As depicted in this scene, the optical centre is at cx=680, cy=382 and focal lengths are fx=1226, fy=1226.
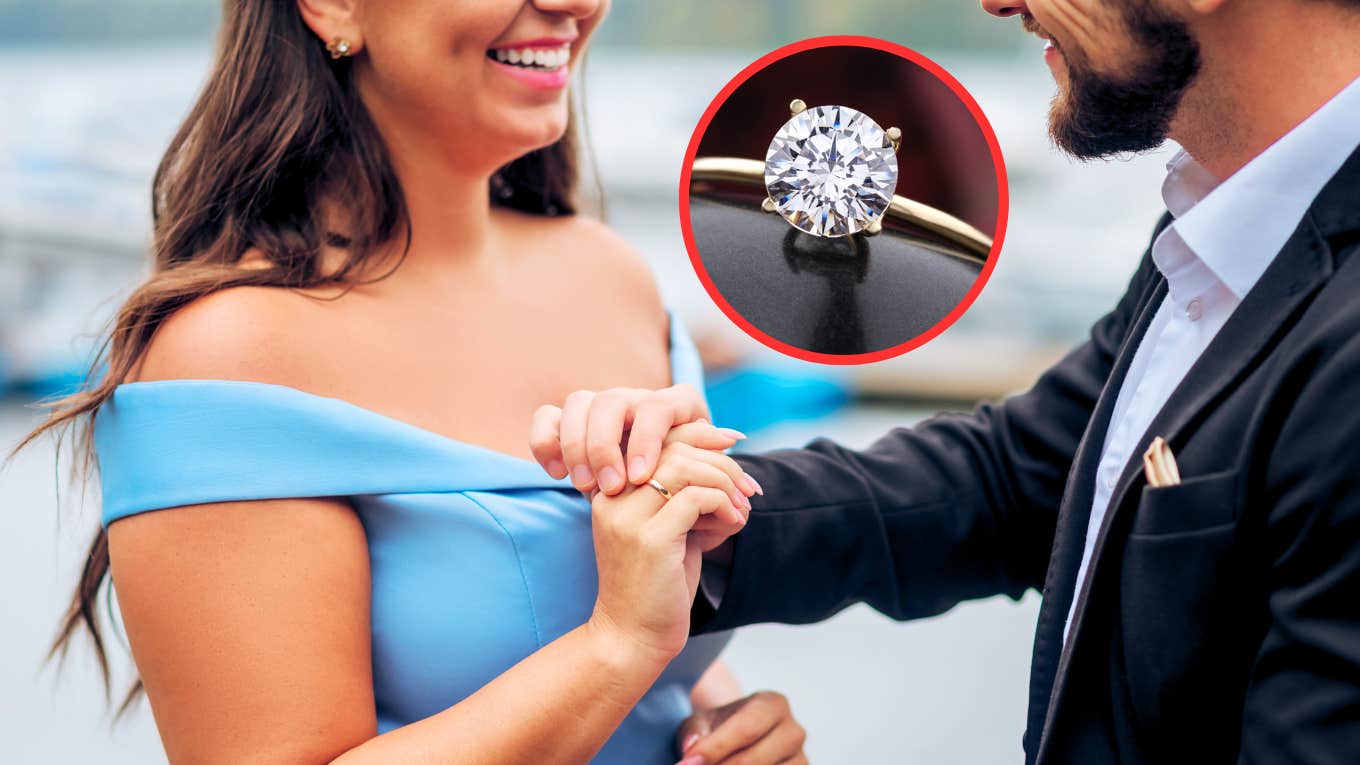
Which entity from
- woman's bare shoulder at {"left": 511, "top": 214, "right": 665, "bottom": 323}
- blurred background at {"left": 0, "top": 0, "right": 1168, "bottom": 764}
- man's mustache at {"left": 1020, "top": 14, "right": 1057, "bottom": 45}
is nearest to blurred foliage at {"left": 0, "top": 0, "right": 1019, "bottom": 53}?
blurred background at {"left": 0, "top": 0, "right": 1168, "bottom": 764}

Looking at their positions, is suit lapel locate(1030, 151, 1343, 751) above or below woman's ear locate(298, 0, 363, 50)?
below

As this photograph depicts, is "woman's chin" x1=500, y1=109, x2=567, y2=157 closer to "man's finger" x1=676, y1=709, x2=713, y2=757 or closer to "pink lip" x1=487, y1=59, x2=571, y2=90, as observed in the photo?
"pink lip" x1=487, y1=59, x2=571, y2=90

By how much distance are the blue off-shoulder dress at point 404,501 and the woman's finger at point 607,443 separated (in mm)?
122

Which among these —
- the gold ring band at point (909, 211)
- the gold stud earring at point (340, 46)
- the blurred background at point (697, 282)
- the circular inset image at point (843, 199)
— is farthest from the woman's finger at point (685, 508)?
the blurred background at point (697, 282)

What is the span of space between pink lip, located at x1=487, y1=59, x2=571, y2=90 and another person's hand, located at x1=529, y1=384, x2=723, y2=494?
302mm

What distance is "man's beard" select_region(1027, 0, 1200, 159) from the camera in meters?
0.90

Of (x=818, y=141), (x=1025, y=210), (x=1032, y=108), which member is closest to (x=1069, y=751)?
(x=818, y=141)

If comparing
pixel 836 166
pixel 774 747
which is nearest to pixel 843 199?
pixel 836 166

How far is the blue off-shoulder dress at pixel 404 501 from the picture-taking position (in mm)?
927

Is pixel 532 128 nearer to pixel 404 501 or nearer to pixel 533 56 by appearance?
pixel 533 56

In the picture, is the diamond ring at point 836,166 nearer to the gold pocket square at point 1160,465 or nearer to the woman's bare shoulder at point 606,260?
the gold pocket square at point 1160,465

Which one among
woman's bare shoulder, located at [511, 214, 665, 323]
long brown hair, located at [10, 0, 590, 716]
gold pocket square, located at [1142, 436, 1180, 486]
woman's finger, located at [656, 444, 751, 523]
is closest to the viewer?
gold pocket square, located at [1142, 436, 1180, 486]

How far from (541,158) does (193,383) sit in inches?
22.3

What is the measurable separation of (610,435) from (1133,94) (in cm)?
47
